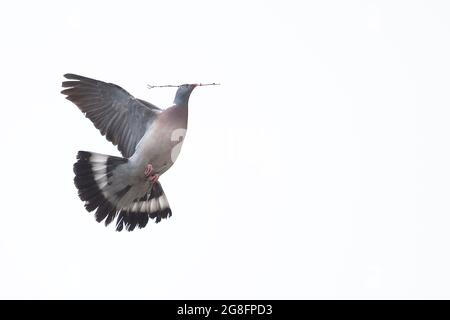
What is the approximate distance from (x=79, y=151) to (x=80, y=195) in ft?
1.68

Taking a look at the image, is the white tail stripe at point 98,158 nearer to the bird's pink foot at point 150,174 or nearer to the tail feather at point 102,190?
the tail feather at point 102,190

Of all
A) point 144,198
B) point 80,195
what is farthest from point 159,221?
point 80,195

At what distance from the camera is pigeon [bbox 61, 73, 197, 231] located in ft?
34.4

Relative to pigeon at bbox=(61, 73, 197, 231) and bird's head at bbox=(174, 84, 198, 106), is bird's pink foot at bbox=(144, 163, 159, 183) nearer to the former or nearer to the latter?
pigeon at bbox=(61, 73, 197, 231)

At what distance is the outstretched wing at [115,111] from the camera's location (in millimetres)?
10672

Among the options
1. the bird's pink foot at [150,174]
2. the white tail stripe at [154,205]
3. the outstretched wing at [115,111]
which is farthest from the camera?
the white tail stripe at [154,205]

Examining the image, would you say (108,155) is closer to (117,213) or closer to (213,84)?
(117,213)

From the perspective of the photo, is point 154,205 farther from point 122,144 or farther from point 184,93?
point 184,93

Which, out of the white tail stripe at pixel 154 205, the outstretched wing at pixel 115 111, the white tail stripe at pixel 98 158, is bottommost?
the white tail stripe at pixel 154 205

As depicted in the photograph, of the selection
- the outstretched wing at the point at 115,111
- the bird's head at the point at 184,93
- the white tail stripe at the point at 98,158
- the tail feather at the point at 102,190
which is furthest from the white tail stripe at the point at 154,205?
the bird's head at the point at 184,93

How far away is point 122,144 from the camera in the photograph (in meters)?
11.0

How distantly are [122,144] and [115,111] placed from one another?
39 cm

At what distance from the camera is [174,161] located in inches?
407

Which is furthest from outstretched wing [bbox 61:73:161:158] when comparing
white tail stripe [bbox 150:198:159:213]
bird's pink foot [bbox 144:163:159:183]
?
white tail stripe [bbox 150:198:159:213]
